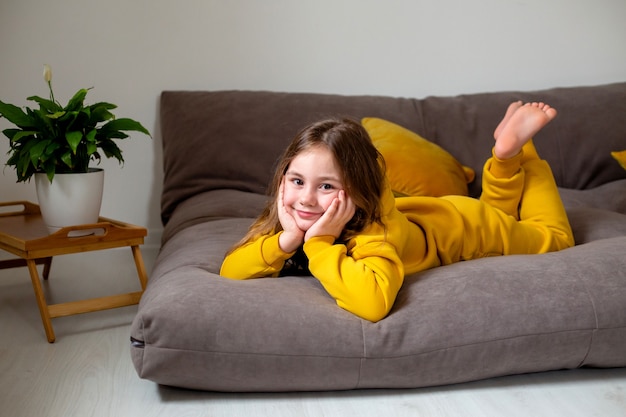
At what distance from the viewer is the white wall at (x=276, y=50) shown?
2.96 meters

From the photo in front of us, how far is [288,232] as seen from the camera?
168cm

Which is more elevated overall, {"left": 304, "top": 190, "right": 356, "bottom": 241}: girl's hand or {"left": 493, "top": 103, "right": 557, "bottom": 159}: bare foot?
{"left": 493, "top": 103, "right": 557, "bottom": 159}: bare foot

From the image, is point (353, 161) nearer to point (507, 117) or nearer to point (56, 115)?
point (507, 117)

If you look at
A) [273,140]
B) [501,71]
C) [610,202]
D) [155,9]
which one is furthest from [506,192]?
[155,9]

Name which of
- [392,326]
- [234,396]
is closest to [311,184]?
[392,326]

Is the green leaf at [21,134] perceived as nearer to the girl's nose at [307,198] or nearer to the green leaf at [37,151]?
the green leaf at [37,151]

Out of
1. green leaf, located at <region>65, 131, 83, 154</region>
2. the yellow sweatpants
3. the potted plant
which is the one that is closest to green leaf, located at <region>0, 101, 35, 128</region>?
the potted plant

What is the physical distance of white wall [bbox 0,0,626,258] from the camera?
2.96m

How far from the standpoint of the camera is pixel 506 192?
7.04 feet

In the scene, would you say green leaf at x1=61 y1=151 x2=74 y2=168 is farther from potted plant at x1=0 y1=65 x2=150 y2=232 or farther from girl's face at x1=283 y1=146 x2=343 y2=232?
girl's face at x1=283 y1=146 x2=343 y2=232

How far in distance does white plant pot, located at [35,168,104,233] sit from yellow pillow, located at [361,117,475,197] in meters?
0.93

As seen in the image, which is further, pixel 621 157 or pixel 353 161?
pixel 621 157

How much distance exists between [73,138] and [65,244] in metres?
0.29

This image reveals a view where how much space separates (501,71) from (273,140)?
118cm
